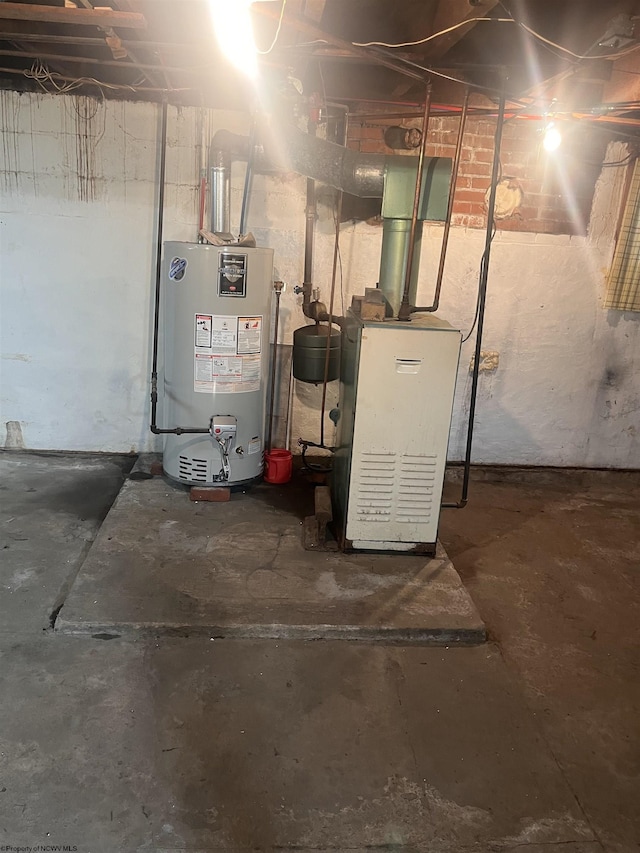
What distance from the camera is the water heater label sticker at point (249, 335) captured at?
3062 mm

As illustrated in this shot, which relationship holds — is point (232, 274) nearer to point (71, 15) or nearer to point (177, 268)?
point (177, 268)

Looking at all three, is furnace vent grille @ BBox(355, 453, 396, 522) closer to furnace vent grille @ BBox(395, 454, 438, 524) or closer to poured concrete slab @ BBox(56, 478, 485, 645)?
furnace vent grille @ BBox(395, 454, 438, 524)

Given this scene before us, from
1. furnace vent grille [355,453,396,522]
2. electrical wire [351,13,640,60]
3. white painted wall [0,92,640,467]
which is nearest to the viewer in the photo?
electrical wire [351,13,640,60]

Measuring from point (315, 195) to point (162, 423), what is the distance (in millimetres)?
1547

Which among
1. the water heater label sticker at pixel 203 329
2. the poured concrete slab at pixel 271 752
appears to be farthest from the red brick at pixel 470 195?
the poured concrete slab at pixel 271 752

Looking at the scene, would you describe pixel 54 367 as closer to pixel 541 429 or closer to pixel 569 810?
pixel 541 429

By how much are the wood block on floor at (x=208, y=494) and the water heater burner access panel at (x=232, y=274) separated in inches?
39.7

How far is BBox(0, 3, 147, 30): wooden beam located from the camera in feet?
7.03

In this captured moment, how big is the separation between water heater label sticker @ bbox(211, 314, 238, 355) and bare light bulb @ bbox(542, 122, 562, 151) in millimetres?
1975

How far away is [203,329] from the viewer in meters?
3.02

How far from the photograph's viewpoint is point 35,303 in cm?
351

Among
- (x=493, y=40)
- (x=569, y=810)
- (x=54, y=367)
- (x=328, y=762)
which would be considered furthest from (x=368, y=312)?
(x=54, y=367)

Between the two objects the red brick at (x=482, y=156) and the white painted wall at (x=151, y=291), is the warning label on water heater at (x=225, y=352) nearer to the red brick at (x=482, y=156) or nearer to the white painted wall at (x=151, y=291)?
the white painted wall at (x=151, y=291)

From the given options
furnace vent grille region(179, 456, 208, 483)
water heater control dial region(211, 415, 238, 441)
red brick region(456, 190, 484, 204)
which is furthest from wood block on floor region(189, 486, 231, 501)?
red brick region(456, 190, 484, 204)
